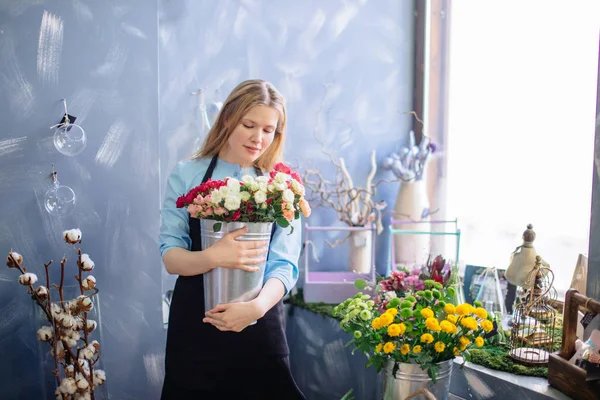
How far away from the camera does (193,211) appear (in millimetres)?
1680

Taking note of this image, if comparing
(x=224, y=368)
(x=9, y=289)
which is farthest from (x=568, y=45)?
(x=9, y=289)

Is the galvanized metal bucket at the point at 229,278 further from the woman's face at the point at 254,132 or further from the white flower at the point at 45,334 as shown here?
the white flower at the point at 45,334

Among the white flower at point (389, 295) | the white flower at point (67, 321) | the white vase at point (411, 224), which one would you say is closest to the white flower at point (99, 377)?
the white flower at point (67, 321)

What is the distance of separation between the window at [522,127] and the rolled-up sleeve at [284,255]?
4.09ft

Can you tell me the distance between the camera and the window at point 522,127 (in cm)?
248

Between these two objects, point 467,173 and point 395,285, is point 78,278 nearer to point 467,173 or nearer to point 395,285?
point 395,285

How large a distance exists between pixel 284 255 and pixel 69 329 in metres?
0.85

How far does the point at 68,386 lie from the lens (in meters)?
2.09

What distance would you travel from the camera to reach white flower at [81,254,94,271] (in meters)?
2.21

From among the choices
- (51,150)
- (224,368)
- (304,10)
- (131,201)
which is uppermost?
(304,10)

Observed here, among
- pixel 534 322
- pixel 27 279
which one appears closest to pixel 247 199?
pixel 27 279

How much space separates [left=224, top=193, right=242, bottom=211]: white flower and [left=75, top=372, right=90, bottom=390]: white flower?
99cm

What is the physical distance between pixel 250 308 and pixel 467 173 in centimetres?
161

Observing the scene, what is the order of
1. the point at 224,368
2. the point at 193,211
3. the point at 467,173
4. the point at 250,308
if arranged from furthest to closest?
the point at 467,173, the point at 224,368, the point at 250,308, the point at 193,211
